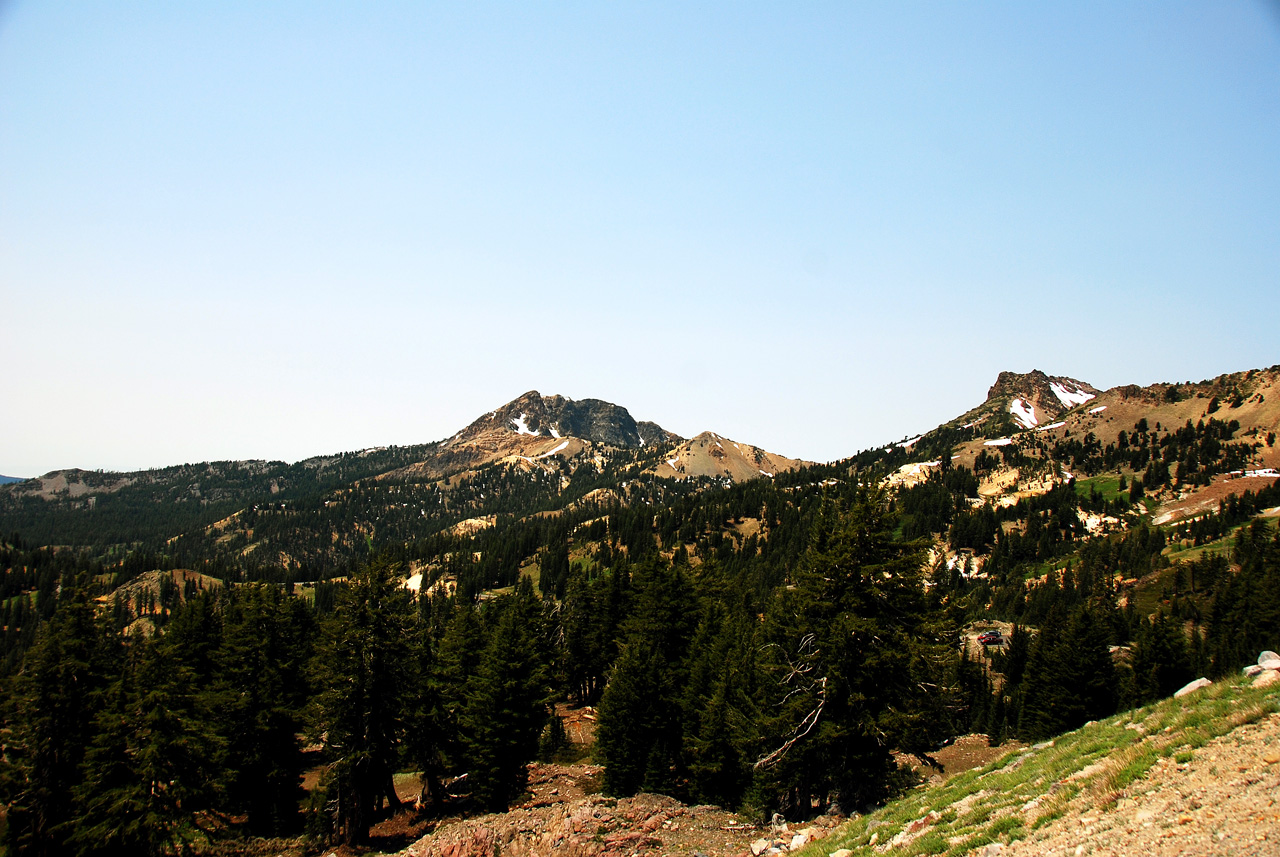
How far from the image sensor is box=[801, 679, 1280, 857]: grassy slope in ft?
42.5

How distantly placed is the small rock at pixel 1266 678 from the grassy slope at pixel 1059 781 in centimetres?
28

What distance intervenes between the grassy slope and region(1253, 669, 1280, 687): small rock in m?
0.28

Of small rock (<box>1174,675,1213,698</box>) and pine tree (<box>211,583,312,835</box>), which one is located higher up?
small rock (<box>1174,675,1213,698</box>)

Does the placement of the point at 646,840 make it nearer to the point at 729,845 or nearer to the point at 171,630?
the point at 729,845

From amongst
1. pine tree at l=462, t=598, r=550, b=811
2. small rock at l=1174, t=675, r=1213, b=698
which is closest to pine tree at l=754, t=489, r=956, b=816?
small rock at l=1174, t=675, r=1213, b=698

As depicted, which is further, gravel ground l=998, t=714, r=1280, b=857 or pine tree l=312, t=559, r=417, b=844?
pine tree l=312, t=559, r=417, b=844

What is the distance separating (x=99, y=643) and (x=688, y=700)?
3266 cm

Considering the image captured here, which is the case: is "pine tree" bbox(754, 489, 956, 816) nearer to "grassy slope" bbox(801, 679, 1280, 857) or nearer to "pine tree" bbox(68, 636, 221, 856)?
"grassy slope" bbox(801, 679, 1280, 857)

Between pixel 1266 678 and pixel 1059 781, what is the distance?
7.18m

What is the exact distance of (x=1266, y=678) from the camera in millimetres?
16812

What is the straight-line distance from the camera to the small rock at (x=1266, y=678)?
53.5 ft

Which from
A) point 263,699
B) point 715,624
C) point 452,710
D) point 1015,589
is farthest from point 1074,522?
point 263,699

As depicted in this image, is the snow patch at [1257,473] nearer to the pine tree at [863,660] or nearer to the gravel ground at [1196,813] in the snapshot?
the pine tree at [863,660]

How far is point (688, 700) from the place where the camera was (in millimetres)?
40000
